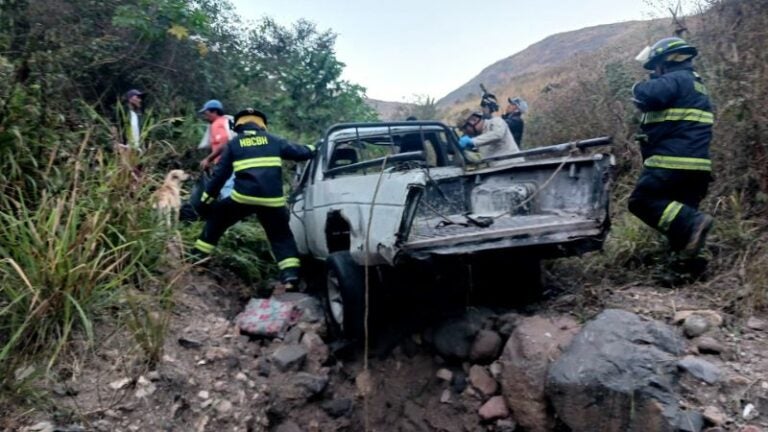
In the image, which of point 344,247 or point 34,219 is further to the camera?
point 344,247

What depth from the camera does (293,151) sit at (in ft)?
17.2

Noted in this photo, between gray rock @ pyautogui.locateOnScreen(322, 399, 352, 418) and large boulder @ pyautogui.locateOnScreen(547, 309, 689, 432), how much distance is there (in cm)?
155

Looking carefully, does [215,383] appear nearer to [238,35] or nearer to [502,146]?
[502,146]

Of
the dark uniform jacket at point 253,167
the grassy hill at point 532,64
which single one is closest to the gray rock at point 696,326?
the dark uniform jacket at point 253,167

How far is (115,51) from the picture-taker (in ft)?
25.1

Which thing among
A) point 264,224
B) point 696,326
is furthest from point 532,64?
point 696,326

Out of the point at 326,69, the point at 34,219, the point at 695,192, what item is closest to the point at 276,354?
the point at 34,219

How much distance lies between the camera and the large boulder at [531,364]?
3.54m

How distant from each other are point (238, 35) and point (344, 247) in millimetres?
6880

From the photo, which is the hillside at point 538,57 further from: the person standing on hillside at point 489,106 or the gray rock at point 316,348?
the gray rock at point 316,348

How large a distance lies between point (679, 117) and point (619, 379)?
7.14 feet

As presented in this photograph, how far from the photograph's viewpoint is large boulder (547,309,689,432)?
314 cm

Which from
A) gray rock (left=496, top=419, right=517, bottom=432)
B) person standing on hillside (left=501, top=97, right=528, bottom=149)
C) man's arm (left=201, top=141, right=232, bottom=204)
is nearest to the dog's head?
Result: man's arm (left=201, top=141, right=232, bottom=204)

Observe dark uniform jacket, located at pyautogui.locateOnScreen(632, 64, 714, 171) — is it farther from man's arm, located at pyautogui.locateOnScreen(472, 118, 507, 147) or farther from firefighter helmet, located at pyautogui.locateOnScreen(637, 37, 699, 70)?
man's arm, located at pyautogui.locateOnScreen(472, 118, 507, 147)
